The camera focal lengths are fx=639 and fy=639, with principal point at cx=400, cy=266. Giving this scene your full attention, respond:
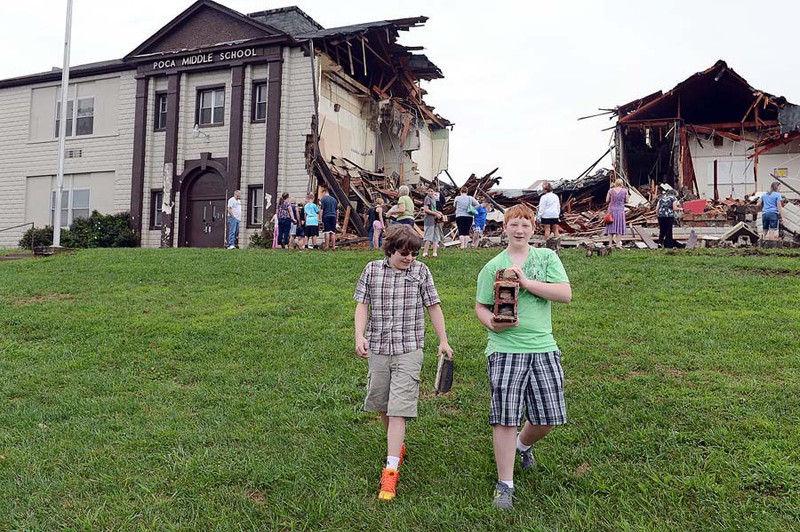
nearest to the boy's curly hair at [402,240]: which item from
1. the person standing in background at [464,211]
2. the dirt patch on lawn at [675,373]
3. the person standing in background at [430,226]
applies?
the dirt patch on lawn at [675,373]

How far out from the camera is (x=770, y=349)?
654 cm

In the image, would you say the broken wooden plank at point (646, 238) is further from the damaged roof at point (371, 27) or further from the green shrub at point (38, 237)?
the green shrub at point (38, 237)

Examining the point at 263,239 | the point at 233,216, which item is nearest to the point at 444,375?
the point at 233,216

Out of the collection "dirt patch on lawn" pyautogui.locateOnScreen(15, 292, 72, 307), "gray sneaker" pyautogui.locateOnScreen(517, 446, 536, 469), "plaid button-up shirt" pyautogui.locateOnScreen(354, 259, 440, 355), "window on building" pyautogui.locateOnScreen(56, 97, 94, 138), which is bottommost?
"gray sneaker" pyautogui.locateOnScreen(517, 446, 536, 469)

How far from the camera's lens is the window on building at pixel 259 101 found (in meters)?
24.0

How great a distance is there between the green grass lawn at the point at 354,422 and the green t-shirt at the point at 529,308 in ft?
2.99

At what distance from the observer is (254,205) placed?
24.0 meters

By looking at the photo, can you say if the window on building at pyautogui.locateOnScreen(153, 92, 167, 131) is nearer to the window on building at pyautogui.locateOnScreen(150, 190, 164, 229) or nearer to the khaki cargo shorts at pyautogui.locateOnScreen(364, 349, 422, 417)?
the window on building at pyautogui.locateOnScreen(150, 190, 164, 229)

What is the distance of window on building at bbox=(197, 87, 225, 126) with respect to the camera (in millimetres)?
24747

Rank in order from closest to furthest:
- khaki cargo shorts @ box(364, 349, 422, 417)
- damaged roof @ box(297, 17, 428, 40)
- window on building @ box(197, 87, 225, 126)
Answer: khaki cargo shorts @ box(364, 349, 422, 417) → damaged roof @ box(297, 17, 428, 40) → window on building @ box(197, 87, 225, 126)

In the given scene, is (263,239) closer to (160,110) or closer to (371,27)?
(160,110)

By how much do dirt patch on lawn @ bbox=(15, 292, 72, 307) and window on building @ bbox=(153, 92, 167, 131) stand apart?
15.6 m

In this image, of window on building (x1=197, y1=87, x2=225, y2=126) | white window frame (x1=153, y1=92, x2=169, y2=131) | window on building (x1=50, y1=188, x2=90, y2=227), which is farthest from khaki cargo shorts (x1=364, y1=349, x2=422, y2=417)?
window on building (x1=50, y1=188, x2=90, y2=227)

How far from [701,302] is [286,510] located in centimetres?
724
